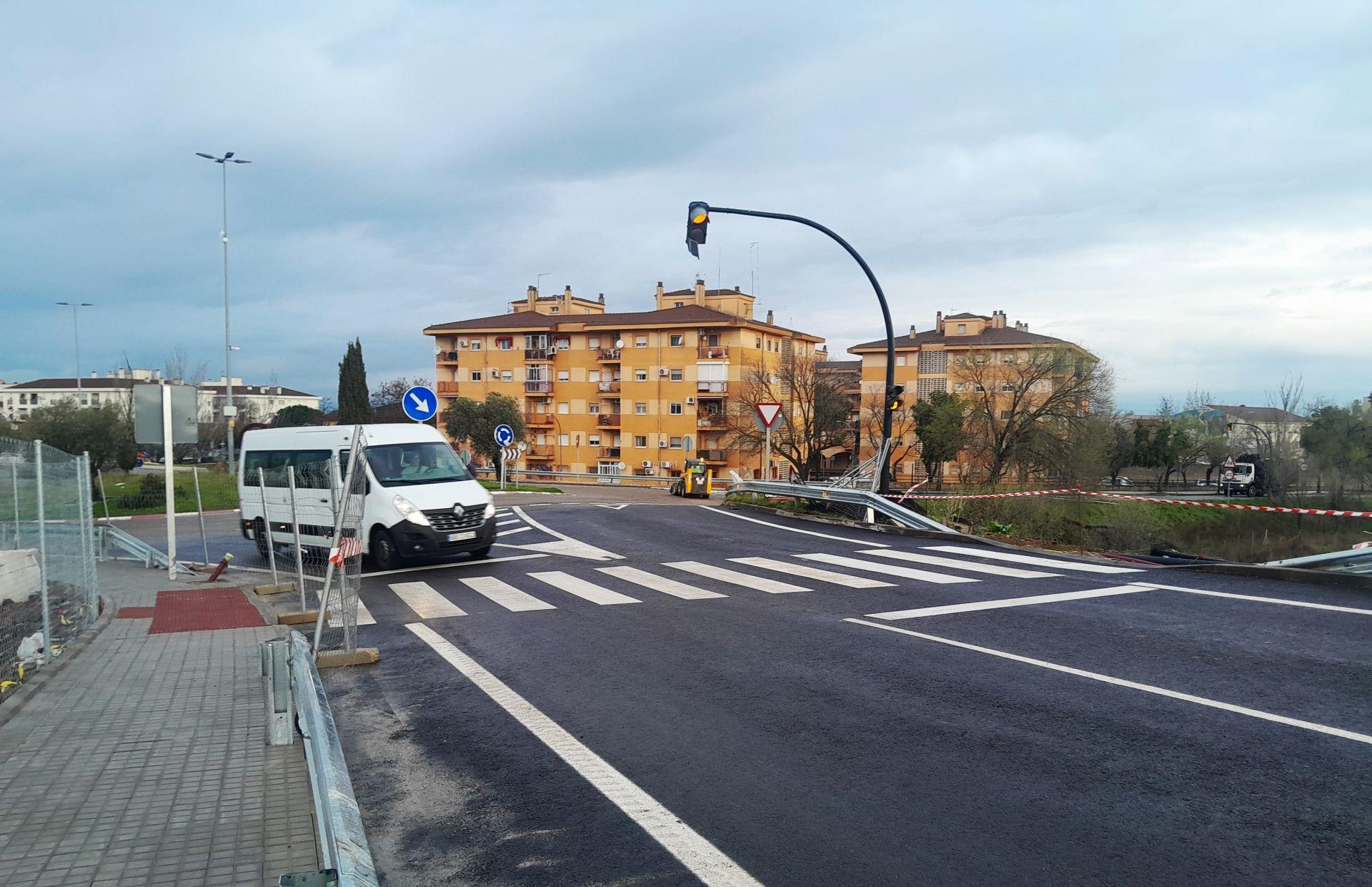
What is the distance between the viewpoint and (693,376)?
7125 cm

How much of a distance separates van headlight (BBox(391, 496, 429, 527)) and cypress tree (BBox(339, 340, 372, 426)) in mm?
45539

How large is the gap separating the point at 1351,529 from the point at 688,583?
35.8 meters

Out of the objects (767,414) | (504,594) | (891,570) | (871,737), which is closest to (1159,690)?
(871,737)

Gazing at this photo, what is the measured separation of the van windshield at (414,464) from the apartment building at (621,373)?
52082mm

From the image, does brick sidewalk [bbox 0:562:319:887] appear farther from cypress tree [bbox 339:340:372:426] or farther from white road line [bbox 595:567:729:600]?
cypress tree [bbox 339:340:372:426]

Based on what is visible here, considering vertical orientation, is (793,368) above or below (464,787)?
Result: above

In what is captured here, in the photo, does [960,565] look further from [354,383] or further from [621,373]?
[621,373]

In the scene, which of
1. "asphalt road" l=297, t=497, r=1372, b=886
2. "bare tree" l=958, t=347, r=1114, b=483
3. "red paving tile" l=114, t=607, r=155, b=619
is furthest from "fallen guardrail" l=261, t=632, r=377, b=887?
"bare tree" l=958, t=347, r=1114, b=483

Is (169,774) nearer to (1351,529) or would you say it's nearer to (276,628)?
(276,628)

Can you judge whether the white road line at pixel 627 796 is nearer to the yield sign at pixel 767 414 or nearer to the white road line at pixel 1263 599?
the white road line at pixel 1263 599

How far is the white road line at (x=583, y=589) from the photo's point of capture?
35.9 ft

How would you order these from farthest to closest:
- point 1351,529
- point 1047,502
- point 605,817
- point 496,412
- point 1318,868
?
1. point 496,412
2. point 1351,529
3. point 1047,502
4. point 605,817
5. point 1318,868

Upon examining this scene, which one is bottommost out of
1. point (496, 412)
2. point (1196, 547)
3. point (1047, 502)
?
point (1196, 547)

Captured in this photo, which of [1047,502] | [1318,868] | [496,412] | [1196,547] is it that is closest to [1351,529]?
[1196,547]
